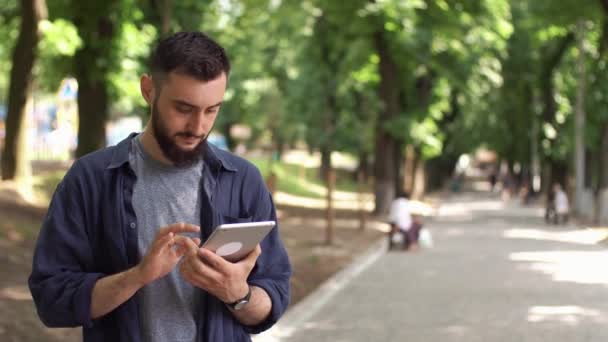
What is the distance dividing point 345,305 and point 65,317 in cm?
1066

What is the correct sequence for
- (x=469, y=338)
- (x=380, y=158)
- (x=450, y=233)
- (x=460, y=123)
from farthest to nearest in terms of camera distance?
(x=460, y=123) < (x=380, y=158) < (x=450, y=233) < (x=469, y=338)

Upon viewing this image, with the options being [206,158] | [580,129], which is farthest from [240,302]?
[580,129]

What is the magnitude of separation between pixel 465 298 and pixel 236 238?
1157 centimetres

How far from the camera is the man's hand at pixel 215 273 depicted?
3074 mm

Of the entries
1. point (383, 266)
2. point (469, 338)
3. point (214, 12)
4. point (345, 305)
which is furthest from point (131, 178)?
point (214, 12)

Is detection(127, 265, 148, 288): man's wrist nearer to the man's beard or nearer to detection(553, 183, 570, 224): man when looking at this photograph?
the man's beard

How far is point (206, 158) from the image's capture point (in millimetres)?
3328

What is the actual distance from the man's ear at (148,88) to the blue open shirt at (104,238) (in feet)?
0.52

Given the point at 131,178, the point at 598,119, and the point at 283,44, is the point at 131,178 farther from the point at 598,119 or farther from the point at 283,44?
the point at 283,44

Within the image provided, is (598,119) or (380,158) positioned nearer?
(380,158)

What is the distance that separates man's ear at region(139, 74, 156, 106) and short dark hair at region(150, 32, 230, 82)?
3cm

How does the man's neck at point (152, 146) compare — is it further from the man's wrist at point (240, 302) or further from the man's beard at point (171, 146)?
the man's wrist at point (240, 302)

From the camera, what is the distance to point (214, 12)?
83.9 ft

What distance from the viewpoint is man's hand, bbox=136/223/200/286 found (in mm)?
3000
